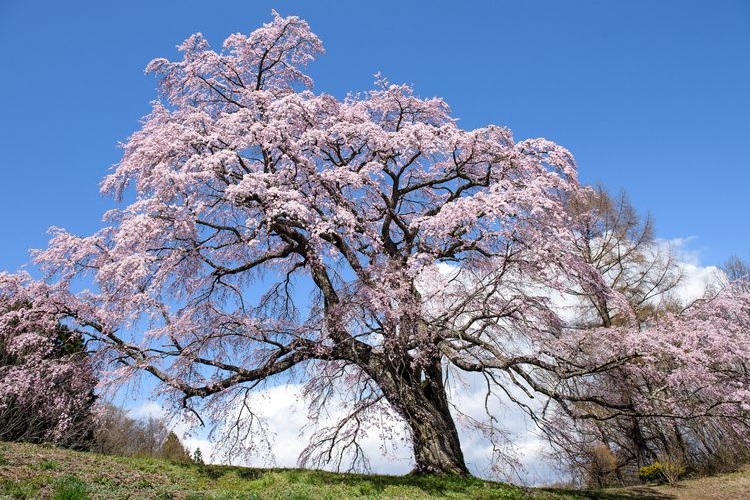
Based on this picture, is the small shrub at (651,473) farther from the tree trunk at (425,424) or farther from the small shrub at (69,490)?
the small shrub at (69,490)

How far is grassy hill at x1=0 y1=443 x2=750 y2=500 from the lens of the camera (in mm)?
8867

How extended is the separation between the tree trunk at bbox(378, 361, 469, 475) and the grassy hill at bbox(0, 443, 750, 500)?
0.76 meters

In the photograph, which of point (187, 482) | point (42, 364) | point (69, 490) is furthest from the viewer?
point (42, 364)

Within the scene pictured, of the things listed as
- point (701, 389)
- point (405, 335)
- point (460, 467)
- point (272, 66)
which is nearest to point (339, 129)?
point (272, 66)

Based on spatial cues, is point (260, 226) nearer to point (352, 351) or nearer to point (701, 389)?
point (352, 351)

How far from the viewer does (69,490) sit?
26.4ft

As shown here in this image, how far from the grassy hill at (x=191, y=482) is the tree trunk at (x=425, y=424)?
76 cm

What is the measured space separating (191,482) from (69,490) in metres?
3.82

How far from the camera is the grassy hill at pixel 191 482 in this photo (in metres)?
8.87

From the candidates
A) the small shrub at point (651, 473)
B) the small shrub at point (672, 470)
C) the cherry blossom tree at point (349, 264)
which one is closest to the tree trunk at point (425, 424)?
the cherry blossom tree at point (349, 264)

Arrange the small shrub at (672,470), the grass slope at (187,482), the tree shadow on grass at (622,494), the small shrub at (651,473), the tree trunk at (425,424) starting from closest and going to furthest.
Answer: the grass slope at (187,482)
the tree trunk at (425,424)
the tree shadow on grass at (622,494)
the small shrub at (672,470)
the small shrub at (651,473)

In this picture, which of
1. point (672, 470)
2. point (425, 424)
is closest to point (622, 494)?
point (672, 470)

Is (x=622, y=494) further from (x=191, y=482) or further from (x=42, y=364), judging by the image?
(x=42, y=364)

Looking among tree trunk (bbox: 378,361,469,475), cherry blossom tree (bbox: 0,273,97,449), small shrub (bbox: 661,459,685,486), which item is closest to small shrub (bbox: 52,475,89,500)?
cherry blossom tree (bbox: 0,273,97,449)
